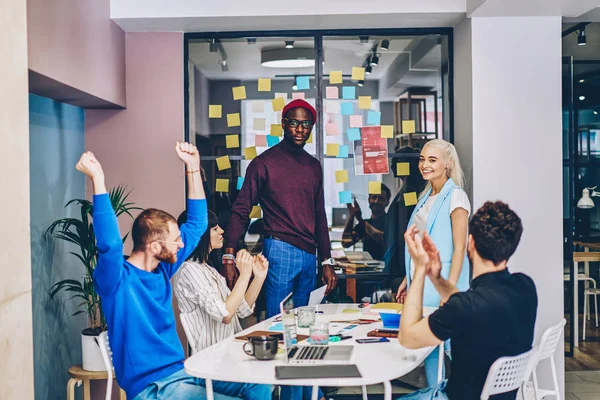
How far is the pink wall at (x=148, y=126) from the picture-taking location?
4.74 metres

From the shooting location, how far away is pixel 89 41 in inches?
155

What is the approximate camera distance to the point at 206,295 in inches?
124

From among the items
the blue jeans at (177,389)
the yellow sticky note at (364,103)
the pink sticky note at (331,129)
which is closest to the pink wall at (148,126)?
the pink sticky note at (331,129)

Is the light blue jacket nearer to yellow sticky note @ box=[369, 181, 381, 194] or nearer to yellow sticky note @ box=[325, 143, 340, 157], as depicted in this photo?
yellow sticky note @ box=[369, 181, 381, 194]

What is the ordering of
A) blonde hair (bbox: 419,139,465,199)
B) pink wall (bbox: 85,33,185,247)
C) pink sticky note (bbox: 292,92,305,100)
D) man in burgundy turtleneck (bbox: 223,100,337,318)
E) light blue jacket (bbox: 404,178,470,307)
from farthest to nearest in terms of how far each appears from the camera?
pink sticky note (bbox: 292,92,305,100) < pink wall (bbox: 85,33,185,247) < man in burgundy turtleneck (bbox: 223,100,337,318) < blonde hair (bbox: 419,139,465,199) < light blue jacket (bbox: 404,178,470,307)

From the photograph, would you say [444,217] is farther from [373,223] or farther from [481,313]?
[481,313]

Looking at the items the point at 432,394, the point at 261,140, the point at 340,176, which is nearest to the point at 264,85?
the point at 261,140

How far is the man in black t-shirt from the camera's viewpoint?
Answer: 7.89ft

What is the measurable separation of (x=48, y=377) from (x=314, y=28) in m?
2.77

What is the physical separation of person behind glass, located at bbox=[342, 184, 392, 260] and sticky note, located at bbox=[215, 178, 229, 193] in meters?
0.85

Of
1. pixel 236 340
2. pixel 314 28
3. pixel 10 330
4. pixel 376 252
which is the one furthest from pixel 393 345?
pixel 314 28

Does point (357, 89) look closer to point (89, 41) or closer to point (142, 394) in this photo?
point (89, 41)

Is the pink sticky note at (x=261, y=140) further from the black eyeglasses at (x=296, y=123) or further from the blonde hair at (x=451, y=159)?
the blonde hair at (x=451, y=159)

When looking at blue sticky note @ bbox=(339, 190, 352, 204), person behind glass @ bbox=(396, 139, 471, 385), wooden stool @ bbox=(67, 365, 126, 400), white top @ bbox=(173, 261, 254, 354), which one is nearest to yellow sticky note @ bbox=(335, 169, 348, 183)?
blue sticky note @ bbox=(339, 190, 352, 204)
